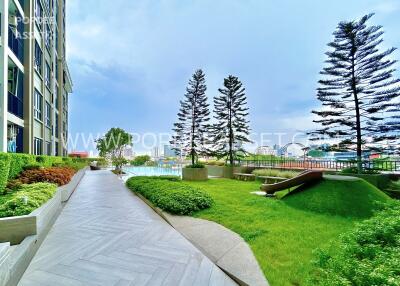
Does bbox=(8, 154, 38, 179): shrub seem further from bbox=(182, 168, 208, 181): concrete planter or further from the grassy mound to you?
the grassy mound

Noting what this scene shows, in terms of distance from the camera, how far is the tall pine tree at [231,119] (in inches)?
638

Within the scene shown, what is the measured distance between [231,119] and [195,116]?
2884mm

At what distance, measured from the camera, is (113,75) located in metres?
22.6

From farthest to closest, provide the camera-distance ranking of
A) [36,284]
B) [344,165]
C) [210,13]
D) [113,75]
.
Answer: [113,75]
[210,13]
[344,165]
[36,284]

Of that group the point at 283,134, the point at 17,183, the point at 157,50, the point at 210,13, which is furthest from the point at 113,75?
the point at 17,183

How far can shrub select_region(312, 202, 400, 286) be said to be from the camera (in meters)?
1.69

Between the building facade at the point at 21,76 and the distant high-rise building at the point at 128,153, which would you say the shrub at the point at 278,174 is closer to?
the building facade at the point at 21,76

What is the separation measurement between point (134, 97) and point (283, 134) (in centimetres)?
1635

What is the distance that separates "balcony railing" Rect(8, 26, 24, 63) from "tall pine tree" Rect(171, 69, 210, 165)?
33.1 ft

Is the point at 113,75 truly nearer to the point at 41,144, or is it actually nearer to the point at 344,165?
the point at 41,144

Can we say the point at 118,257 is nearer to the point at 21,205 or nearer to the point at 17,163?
the point at 21,205

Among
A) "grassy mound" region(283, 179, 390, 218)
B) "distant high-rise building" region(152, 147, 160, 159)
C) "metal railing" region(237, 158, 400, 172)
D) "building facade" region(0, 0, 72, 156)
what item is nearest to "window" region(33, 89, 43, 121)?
"building facade" region(0, 0, 72, 156)

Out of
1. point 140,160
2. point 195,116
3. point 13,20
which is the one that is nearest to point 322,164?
point 195,116

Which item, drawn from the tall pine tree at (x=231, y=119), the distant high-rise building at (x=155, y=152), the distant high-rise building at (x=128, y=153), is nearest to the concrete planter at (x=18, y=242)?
the tall pine tree at (x=231, y=119)
